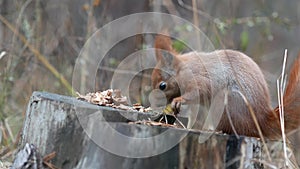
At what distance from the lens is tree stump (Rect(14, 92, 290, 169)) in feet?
5.91

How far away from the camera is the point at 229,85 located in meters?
2.54

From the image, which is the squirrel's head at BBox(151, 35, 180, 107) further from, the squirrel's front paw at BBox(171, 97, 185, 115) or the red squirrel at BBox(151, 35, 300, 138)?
the squirrel's front paw at BBox(171, 97, 185, 115)

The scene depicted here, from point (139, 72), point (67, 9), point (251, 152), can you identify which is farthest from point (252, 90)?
point (67, 9)

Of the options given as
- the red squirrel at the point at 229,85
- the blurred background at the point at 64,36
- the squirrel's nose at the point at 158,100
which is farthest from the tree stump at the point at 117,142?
the blurred background at the point at 64,36

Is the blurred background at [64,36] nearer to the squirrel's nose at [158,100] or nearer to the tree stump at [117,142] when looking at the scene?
the squirrel's nose at [158,100]

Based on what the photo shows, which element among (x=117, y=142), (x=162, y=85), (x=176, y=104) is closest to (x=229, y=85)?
(x=176, y=104)

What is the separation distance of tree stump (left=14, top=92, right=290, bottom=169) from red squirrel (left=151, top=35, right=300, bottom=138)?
1.35 ft

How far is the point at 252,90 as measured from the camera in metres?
2.47

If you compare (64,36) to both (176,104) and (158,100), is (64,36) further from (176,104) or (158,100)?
(176,104)

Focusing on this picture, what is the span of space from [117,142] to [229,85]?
87 cm

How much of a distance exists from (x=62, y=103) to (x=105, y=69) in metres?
2.15

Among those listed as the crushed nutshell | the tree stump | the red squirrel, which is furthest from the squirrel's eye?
the tree stump

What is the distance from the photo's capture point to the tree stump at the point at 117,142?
1.80m

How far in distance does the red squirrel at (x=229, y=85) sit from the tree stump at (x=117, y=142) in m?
0.41
